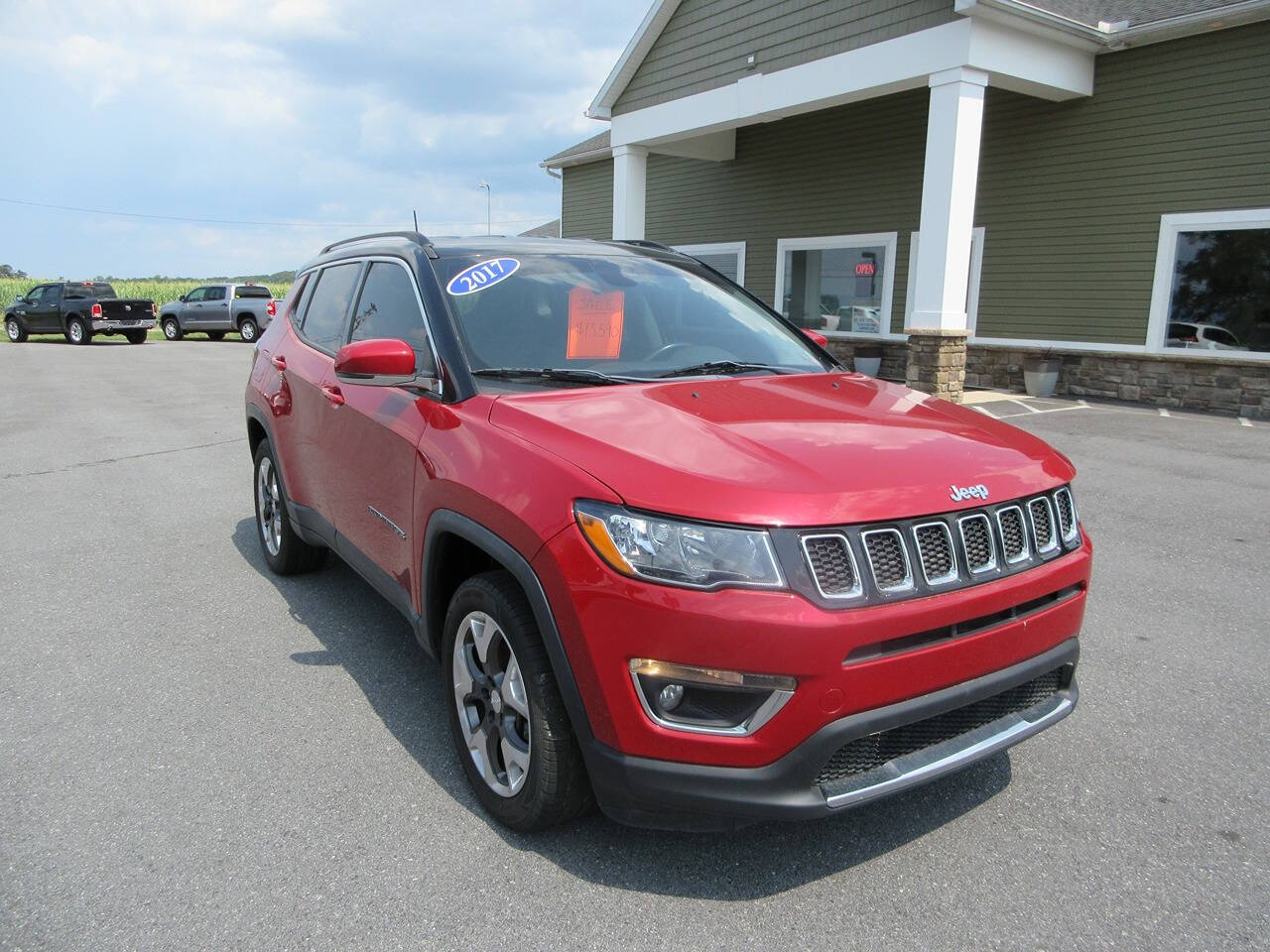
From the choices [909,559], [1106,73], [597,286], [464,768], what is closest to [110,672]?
[464,768]

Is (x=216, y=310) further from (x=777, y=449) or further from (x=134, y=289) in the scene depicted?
(x=777, y=449)

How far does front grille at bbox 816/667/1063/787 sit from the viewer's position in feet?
7.36

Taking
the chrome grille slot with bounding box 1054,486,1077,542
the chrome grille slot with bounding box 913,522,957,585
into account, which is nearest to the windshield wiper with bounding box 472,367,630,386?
the chrome grille slot with bounding box 913,522,957,585

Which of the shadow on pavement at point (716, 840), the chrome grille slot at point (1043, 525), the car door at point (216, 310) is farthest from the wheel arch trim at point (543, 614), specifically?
the car door at point (216, 310)

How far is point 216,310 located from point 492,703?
30.9 metres

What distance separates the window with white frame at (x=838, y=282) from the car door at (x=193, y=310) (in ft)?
70.8

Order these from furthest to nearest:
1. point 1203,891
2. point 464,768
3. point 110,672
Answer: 1. point 110,672
2. point 464,768
3. point 1203,891

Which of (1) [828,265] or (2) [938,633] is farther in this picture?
(1) [828,265]

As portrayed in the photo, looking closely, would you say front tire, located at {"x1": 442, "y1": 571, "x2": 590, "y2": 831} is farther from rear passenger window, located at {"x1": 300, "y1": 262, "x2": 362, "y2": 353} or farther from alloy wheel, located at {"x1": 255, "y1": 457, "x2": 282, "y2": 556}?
alloy wheel, located at {"x1": 255, "y1": 457, "x2": 282, "y2": 556}

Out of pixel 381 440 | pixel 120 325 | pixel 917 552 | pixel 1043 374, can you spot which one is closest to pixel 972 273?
pixel 1043 374

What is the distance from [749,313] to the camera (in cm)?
409

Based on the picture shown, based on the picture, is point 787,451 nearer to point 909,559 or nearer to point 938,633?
point 909,559

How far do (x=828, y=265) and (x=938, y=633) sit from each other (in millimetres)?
14903

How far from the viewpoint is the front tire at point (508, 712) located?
2455mm
